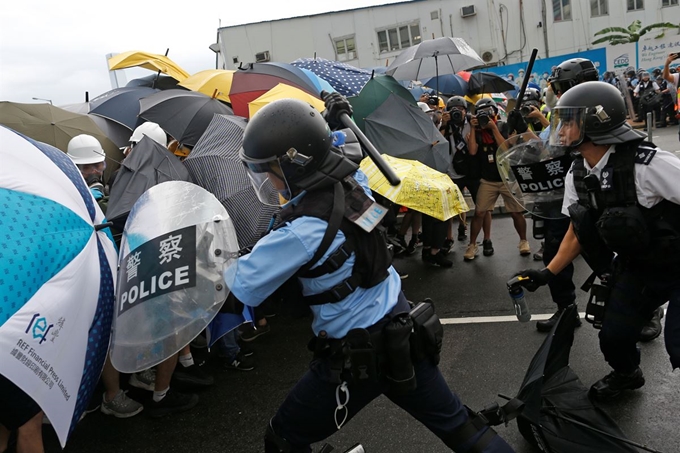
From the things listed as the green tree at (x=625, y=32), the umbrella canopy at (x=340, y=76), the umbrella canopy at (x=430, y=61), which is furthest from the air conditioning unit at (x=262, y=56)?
the umbrella canopy at (x=340, y=76)

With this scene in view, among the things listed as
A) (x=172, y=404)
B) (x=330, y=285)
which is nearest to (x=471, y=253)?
(x=172, y=404)

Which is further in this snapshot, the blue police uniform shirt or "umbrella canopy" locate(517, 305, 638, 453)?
"umbrella canopy" locate(517, 305, 638, 453)

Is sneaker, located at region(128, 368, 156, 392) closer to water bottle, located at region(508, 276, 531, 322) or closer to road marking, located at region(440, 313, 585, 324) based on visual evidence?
road marking, located at region(440, 313, 585, 324)

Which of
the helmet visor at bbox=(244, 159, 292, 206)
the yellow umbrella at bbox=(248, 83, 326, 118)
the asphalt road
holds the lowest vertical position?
the asphalt road

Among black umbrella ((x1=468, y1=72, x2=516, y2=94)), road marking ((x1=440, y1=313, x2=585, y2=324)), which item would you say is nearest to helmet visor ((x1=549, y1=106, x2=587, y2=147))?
road marking ((x1=440, y1=313, x2=585, y2=324))

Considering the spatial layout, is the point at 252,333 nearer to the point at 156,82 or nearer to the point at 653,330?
the point at 653,330

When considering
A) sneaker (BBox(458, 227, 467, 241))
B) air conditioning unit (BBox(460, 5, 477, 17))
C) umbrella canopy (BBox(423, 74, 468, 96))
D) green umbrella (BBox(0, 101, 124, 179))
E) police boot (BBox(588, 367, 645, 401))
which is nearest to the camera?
police boot (BBox(588, 367, 645, 401))

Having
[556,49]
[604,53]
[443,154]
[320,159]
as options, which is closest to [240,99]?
[443,154]

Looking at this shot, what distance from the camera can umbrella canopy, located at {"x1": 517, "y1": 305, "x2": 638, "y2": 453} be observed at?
2549 millimetres

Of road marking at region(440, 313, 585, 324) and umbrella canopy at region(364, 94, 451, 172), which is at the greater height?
umbrella canopy at region(364, 94, 451, 172)

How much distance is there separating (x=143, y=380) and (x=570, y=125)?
3414 mm

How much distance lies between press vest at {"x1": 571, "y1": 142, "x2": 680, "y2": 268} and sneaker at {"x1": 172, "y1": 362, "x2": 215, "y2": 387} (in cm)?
297

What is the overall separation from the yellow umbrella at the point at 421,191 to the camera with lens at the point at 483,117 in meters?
0.89

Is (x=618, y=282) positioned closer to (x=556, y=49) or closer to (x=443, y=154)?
(x=443, y=154)
